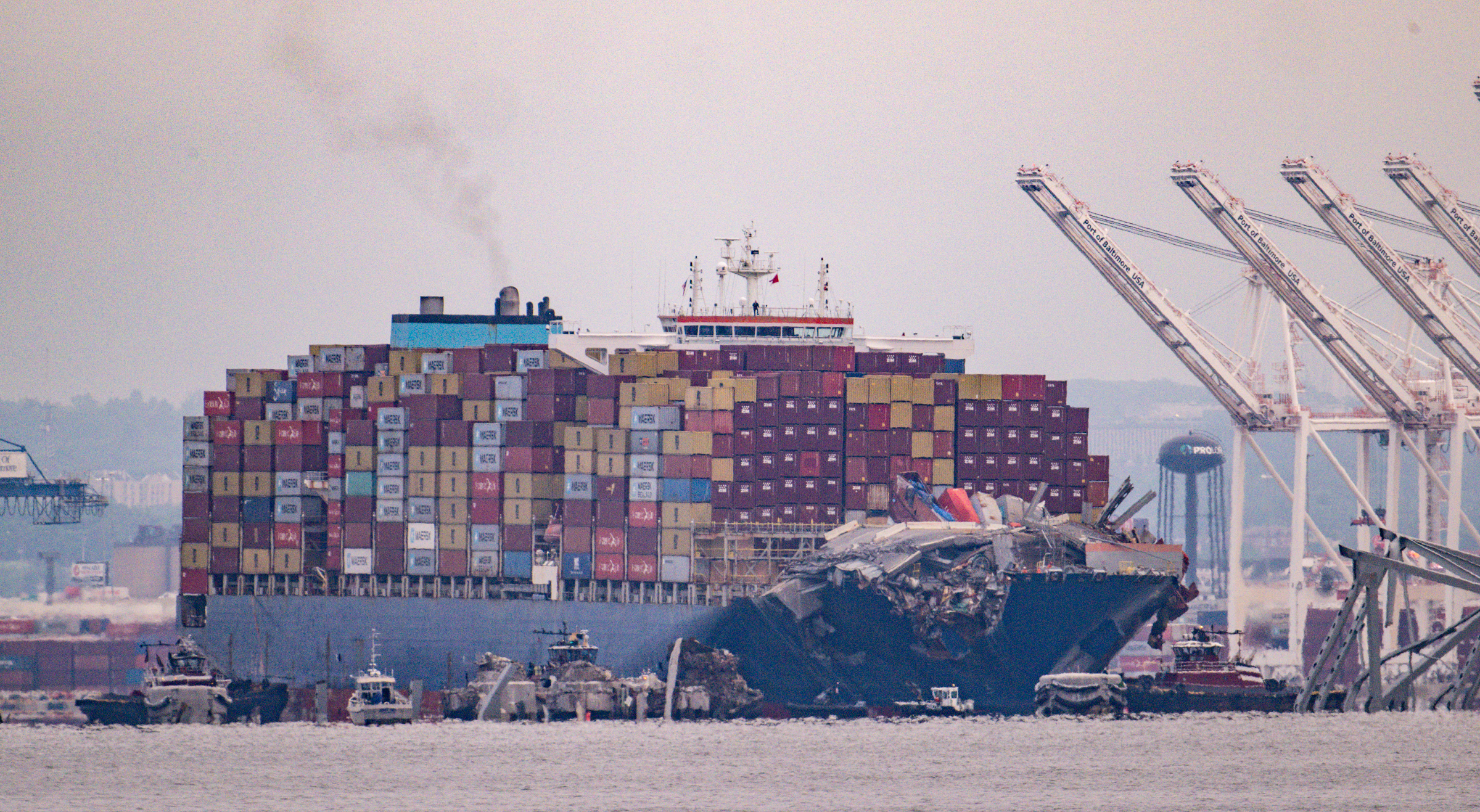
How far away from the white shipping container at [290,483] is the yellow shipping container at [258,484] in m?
0.74

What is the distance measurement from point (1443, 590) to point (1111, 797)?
49.5 m

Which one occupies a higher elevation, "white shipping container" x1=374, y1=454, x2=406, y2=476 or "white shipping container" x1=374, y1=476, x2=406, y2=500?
"white shipping container" x1=374, y1=454, x2=406, y2=476

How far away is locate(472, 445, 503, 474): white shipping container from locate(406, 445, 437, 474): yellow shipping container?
1.84 m

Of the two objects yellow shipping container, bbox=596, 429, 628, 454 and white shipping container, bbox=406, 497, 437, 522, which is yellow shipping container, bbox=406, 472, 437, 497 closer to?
white shipping container, bbox=406, 497, 437, 522

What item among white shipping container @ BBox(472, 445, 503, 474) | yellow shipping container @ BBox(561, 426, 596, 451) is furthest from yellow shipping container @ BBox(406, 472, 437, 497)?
yellow shipping container @ BBox(561, 426, 596, 451)

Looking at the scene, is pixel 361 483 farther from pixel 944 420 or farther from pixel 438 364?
pixel 944 420

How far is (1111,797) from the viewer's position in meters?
73.7

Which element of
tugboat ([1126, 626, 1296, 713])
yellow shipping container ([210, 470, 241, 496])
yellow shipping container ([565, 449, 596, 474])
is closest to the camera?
tugboat ([1126, 626, 1296, 713])

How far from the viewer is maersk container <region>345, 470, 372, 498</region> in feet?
338

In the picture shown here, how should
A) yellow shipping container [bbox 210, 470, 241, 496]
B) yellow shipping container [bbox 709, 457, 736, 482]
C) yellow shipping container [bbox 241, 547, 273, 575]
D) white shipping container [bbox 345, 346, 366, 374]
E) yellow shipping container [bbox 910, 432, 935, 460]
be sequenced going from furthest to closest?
white shipping container [bbox 345, 346, 366, 374]
yellow shipping container [bbox 210, 470, 241, 496]
yellow shipping container [bbox 241, 547, 273, 575]
yellow shipping container [bbox 910, 432, 935, 460]
yellow shipping container [bbox 709, 457, 736, 482]

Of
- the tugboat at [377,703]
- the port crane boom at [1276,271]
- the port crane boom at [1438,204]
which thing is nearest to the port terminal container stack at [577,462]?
the tugboat at [377,703]

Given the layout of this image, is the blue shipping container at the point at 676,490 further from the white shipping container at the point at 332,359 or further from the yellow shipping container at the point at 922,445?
the white shipping container at the point at 332,359

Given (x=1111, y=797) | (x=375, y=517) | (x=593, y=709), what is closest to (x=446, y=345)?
(x=375, y=517)

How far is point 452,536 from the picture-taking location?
329 feet
